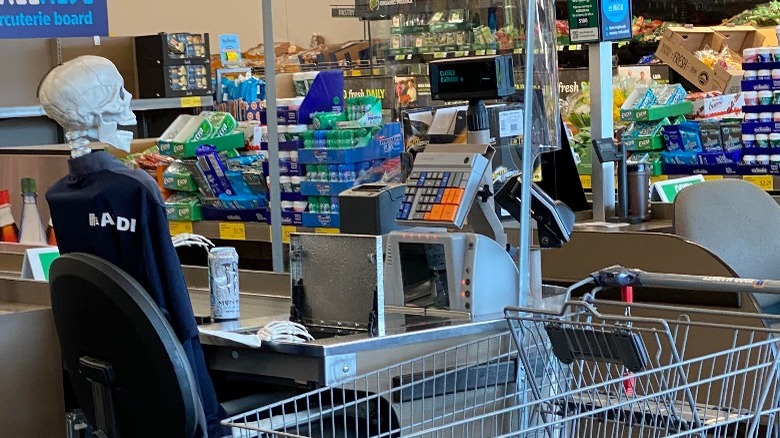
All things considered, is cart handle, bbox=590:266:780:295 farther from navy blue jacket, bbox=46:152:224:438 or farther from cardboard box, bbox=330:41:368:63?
cardboard box, bbox=330:41:368:63

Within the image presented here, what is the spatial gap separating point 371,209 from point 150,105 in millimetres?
3679

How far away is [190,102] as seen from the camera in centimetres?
658

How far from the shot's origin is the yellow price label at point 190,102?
21.5ft

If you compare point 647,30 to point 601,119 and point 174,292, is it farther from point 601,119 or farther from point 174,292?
point 174,292

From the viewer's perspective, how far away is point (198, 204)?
5.54 m

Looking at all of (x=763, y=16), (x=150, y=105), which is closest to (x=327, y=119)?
(x=150, y=105)

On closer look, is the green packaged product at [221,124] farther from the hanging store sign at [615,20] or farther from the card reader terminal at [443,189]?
the card reader terminal at [443,189]

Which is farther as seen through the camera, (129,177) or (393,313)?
(393,313)

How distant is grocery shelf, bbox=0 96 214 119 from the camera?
5838 mm

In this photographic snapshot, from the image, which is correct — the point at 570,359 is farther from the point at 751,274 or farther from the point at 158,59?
the point at 158,59

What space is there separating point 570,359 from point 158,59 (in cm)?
460

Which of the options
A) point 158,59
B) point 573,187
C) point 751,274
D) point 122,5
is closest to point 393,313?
point 573,187

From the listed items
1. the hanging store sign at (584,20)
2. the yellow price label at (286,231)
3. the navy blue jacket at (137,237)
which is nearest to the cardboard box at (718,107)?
the hanging store sign at (584,20)

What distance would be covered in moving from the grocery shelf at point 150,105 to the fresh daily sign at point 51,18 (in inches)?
91.4
